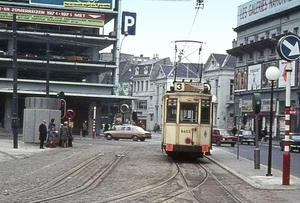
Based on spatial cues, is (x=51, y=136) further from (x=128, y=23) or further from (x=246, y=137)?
(x=128, y=23)

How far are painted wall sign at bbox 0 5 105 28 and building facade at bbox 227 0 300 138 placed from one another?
58.6ft

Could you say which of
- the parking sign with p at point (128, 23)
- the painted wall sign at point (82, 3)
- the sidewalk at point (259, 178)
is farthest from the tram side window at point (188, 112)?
the parking sign with p at point (128, 23)

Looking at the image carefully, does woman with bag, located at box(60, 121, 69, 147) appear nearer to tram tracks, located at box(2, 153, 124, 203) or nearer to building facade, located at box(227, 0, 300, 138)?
tram tracks, located at box(2, 153, 124, 203)

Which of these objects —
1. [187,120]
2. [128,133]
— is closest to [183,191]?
[187,120]

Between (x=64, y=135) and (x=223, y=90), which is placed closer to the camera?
(x=64, y=135)

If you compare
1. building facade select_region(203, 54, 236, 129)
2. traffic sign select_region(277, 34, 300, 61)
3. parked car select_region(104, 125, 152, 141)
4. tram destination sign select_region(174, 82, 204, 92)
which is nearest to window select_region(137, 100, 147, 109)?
building facade select_region(203, 54, 236, 129)

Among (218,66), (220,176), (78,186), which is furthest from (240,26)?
(78,186)

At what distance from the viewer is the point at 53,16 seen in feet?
234

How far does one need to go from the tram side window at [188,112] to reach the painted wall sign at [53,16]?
46856 mm

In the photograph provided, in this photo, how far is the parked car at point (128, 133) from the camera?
58000 millimetres

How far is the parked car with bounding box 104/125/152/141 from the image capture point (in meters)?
58.0

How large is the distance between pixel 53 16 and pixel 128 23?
386 inches

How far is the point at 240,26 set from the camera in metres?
77.6

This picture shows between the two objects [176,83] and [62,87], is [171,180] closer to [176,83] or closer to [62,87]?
[176,83]
